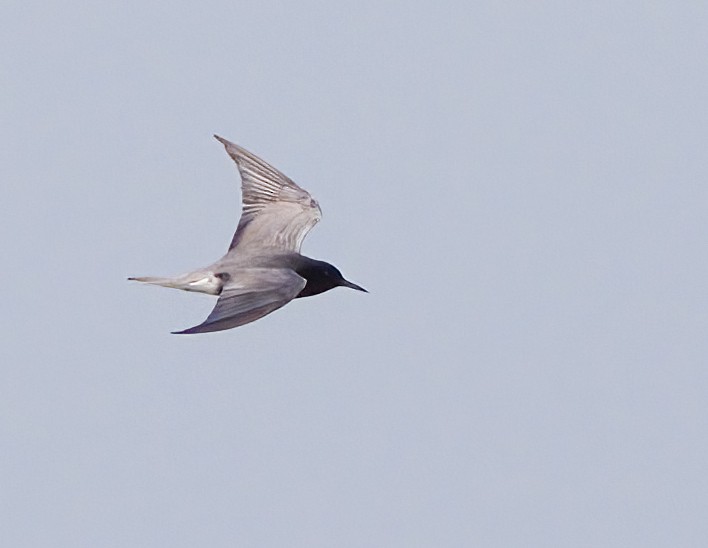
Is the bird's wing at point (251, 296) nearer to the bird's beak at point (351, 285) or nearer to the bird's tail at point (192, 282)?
the bird's tail at point (192, 282)

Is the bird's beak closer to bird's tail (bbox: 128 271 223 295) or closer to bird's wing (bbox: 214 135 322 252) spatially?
bird's wing (bbox: 214 135 322 252)

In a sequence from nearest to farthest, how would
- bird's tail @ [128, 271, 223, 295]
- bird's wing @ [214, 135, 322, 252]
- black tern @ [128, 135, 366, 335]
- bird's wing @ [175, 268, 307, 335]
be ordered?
bird's wing @ [175, 268, 307, 335], black tern @ [128, 135, 366, 335], bird's tail @ [128, 271, 223, 295], bird's wing @ [214, 135, 322, 252]

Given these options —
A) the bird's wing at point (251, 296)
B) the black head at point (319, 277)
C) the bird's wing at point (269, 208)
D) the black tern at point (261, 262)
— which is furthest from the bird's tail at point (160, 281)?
the bird's wing at point (269, 208)

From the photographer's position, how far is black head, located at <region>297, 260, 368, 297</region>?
54.9 feet

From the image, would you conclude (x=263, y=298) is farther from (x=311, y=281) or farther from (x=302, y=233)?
(x=302, y=233)

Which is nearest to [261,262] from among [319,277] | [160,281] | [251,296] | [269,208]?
[319,277]

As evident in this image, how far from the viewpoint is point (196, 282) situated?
16.0m

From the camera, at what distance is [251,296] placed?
14617 millimetres

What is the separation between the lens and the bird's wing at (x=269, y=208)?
17672 millimetres

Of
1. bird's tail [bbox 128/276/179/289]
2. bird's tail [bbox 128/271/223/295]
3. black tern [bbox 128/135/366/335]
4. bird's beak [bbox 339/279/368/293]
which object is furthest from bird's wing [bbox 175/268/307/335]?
bird's beak [bbox 339/279/368/293]

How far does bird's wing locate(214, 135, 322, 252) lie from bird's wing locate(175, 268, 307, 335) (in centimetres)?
164

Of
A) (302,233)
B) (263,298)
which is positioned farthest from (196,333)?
(302,233)

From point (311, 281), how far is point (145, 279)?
5.82 ft

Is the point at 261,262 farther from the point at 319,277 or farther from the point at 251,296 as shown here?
the point at 251,296
